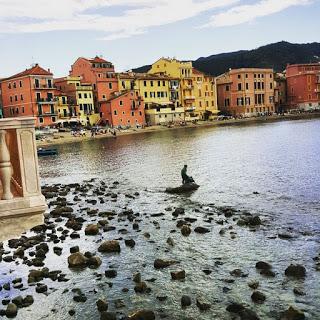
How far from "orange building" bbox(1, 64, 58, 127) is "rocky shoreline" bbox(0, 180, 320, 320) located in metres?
68.9

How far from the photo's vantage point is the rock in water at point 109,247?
20859 mm

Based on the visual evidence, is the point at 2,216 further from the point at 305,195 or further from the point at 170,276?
the point at 305,195

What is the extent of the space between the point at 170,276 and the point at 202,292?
2.02m

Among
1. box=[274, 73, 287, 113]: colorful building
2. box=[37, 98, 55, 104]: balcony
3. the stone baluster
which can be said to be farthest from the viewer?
box=[274, 73, 287, 113]: colorful building

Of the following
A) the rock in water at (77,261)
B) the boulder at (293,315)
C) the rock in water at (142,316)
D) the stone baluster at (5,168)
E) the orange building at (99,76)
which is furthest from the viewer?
the orange building at (99,76)

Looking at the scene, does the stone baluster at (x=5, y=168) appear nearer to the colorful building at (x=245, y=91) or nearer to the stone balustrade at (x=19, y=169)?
the stone balustrade at (x=19, y=169)

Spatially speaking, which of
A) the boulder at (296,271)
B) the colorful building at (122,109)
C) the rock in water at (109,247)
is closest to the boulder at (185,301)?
the boulder at (296,271)

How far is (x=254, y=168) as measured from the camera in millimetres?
45625

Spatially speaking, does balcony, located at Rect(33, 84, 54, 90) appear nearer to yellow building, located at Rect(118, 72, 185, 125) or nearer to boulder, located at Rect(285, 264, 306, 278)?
yellow building, located at Rect(118, 72, 185, 125)

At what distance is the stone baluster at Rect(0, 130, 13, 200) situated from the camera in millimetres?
8312

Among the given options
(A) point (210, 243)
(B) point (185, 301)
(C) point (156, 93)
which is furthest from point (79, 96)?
(B) point (185, 301)

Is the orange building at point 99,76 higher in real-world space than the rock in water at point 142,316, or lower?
higher

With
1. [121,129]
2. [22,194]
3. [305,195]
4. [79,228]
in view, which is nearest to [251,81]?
[121,129]

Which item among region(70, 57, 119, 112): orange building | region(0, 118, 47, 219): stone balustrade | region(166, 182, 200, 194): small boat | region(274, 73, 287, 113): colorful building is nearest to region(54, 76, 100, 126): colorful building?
region(70, 57, 119, 112): orange building
